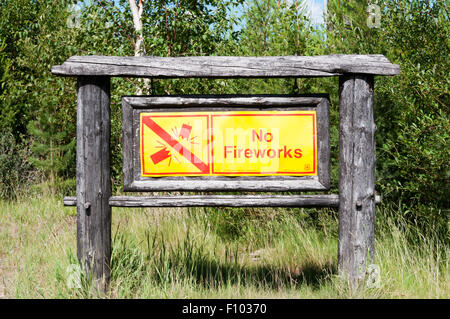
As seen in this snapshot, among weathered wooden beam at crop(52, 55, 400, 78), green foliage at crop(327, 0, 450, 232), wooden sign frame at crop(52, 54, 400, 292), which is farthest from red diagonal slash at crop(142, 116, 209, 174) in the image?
green foliage at crop(327, 0, 450, 232)

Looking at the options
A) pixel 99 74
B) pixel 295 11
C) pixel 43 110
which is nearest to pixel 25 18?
pixel 43 110

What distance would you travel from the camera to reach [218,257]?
5184mm

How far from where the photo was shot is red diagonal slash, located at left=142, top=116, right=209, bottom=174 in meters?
3.90

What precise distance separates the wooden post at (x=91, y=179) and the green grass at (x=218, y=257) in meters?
0.22

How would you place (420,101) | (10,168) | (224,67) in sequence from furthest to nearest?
(10,168) → (420,101) → (224,67)

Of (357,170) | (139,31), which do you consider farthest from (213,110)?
(139,31)

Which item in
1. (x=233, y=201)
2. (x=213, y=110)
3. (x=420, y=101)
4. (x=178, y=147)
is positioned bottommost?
(x=233, y=201)

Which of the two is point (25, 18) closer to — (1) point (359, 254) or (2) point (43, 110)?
(2) point (43, 110)

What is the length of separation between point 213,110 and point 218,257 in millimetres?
1918

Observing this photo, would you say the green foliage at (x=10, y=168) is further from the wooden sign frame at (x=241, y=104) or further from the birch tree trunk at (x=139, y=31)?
the wooden sign frame at (x=241, y=104)

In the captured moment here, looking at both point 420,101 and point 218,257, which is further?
point 420,101

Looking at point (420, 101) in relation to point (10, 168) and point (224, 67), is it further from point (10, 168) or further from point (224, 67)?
point (10, 168)

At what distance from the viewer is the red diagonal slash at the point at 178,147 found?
3.90m

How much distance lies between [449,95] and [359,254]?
2605 millimetres
